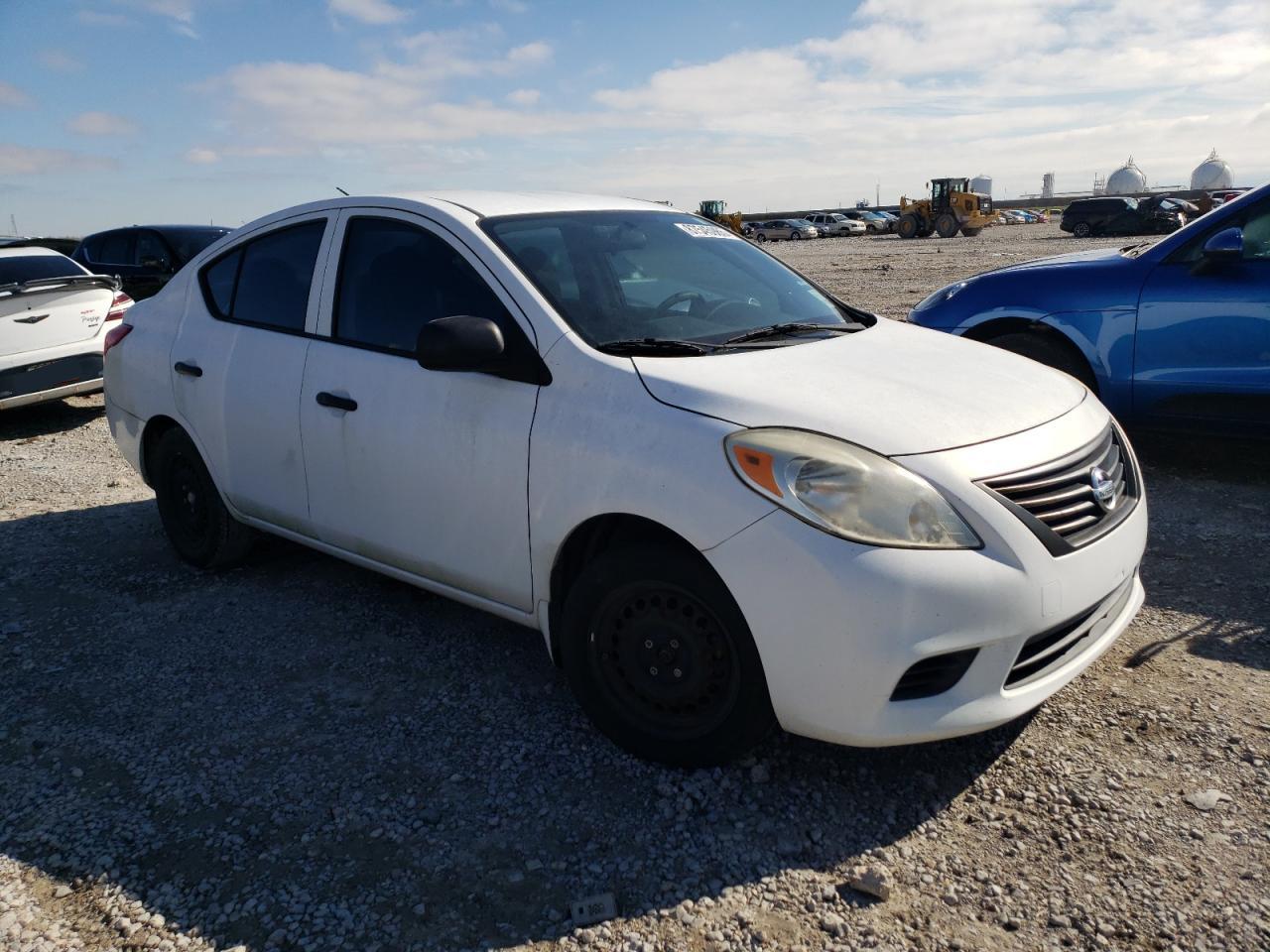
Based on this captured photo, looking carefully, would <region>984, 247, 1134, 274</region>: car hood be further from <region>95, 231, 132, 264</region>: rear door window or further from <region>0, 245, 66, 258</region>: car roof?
<region>95, 231, 132, 264</region>: rear door window

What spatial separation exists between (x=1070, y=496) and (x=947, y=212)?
161ft

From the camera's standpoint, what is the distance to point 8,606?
4.45m

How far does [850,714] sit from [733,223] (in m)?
52.4

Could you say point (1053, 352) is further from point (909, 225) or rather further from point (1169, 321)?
point (909, 225)

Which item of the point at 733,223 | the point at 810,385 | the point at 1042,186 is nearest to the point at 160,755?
the point at 810,385

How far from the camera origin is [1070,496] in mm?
2732

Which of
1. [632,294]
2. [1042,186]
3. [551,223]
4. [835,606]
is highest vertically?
[1042,186]

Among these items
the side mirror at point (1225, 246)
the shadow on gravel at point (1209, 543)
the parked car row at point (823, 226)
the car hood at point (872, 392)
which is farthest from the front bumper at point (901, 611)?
the parked car row at point (823, 226)

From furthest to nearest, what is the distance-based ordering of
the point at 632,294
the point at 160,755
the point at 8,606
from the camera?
the point at 8,606
the point at 632,294
the point at 160,755

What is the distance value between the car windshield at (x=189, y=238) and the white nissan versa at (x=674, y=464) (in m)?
8.23

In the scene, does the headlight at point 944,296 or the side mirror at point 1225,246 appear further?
the headlight at point 944,296

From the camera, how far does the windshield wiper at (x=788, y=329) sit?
11.0 ft

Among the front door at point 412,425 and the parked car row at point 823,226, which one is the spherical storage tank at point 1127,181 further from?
the front door at point 412,425

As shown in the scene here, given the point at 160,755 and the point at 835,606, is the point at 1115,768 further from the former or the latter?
the point at 160,755
